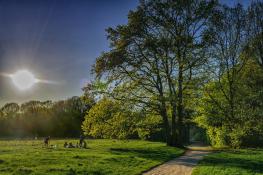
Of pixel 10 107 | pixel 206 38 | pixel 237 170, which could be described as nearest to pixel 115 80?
pixel 206 38

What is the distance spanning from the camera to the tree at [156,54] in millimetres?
41938

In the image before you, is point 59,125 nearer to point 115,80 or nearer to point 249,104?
point 115,80

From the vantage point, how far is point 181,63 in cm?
4191

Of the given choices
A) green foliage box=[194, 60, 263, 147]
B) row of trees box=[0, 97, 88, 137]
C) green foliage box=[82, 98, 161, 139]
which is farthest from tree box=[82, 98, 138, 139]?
row of trees box=[0, 97, 88, 137]

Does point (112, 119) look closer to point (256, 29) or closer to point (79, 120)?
point (256, 29)

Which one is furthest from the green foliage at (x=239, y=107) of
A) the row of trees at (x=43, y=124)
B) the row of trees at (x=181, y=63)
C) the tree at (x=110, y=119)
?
the row of trees at (x=43, y=124)

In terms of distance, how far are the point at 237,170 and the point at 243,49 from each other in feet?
78.5

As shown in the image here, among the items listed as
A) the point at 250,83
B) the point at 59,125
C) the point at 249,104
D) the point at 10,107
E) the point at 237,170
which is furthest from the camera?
the point at 10,107

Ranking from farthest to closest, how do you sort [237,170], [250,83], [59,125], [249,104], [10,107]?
1. [10,107]
2. [59,125]
3. [250,83]
4. [249,104]
5. [237,170]

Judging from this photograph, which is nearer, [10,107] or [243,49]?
[243,49]

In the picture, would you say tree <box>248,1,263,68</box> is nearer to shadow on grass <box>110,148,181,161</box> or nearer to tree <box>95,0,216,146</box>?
tree <box>95,0,216,146</box>

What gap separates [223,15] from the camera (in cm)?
4281

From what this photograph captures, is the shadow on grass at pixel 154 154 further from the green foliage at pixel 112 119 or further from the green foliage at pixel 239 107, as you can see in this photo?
the green foliage at pixel 239 107

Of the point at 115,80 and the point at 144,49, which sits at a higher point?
the point at 144,49
